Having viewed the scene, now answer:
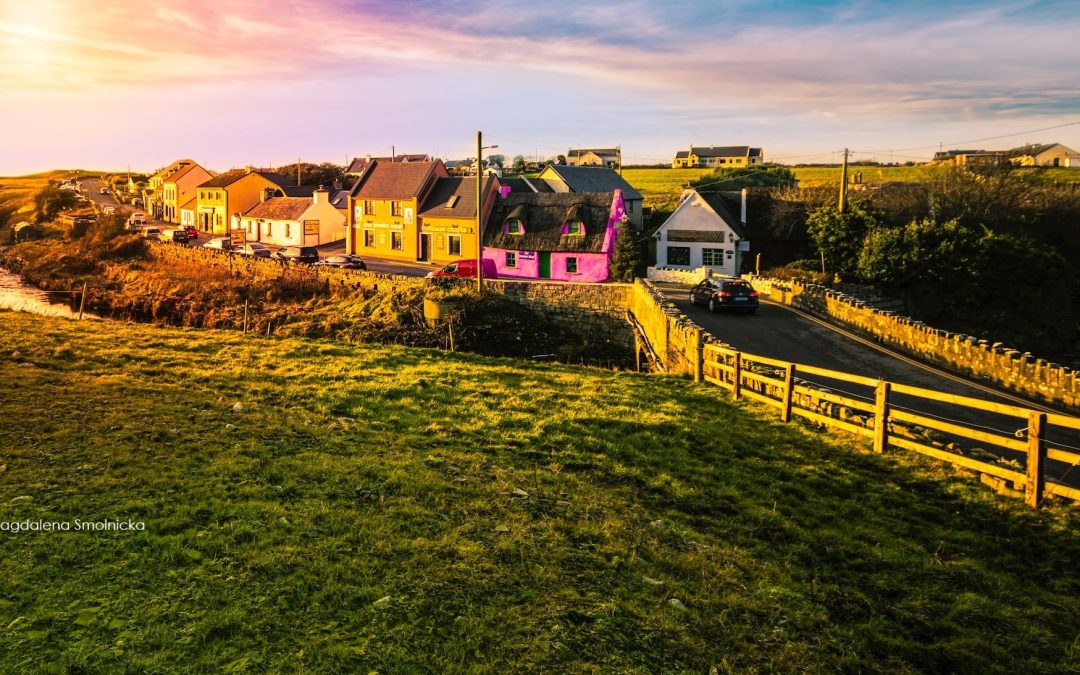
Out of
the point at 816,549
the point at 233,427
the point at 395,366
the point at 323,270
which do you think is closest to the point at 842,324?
the point at 395,366

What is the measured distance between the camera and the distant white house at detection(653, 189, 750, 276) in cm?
5175

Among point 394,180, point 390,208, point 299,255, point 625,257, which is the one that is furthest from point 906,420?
point 394,180

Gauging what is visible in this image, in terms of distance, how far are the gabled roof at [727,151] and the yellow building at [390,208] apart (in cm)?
10594

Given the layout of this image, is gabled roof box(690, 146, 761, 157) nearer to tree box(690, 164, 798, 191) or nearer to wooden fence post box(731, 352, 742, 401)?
tree box(690, 164, 798, 191)

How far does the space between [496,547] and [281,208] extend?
243 feet

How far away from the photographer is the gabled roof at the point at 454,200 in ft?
192

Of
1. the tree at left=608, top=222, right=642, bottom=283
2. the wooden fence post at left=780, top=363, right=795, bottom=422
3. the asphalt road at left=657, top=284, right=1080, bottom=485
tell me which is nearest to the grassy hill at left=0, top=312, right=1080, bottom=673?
the wooden fence post at left=780, top=363, right=795, bottom=422

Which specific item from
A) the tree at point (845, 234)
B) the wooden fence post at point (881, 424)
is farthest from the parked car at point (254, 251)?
the wooden fence post at point (881, 424)

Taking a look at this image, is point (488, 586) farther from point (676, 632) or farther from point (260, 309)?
point (260, 309)

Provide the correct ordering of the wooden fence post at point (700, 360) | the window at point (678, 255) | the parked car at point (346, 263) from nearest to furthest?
the wooden fence post at point (700, 360) → the parked car at point (346, 263) → the window at point (678, 255)

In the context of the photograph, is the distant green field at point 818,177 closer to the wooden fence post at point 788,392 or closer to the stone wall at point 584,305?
the stone wall at point 584,305

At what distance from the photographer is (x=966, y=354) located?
22.1 metres

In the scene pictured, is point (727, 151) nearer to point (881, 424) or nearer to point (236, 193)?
point (236, 193)

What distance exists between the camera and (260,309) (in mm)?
47906
